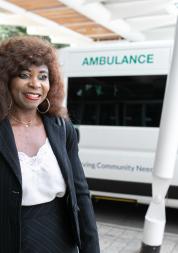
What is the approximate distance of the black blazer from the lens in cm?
150

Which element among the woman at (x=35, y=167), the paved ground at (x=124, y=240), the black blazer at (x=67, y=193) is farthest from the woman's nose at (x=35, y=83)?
the paved ground at (x=124, y=240)

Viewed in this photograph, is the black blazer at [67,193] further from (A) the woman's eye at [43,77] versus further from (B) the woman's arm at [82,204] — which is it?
(A) the woman's eye at [43,77]

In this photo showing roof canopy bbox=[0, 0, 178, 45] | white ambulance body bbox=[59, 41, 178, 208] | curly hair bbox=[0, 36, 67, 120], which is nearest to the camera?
curly hair bbox=[0, 36, 67, 120]

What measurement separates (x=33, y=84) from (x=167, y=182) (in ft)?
9.18

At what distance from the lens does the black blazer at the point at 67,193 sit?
150 cm

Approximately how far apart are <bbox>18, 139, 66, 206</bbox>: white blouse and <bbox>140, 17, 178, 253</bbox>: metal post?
2.58 m

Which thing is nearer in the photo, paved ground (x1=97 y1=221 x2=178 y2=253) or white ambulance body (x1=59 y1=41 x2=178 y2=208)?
paved ground (x1=97 y1=221 x2=178 y2=253)

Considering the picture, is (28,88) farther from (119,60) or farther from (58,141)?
(119,60)

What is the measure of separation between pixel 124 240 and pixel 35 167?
3669 millimetres

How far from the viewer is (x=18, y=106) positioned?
5.49ft

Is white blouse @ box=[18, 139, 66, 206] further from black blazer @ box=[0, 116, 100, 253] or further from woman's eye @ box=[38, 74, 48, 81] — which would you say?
woman's eye @ box=[38, 74, 48, 81]

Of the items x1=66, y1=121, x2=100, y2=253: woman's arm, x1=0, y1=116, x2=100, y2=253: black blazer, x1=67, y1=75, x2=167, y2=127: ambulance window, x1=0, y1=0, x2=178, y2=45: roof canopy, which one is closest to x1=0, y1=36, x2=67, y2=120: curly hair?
x1=0, y1=116, x2=100, y2=253: black blazer

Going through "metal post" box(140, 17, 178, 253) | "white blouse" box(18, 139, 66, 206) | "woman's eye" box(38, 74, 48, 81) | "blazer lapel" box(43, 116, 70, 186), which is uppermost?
"woman's eye" box(38, 74, 48, 81)

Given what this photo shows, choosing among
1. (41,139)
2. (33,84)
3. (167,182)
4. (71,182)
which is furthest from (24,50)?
(167,182)
